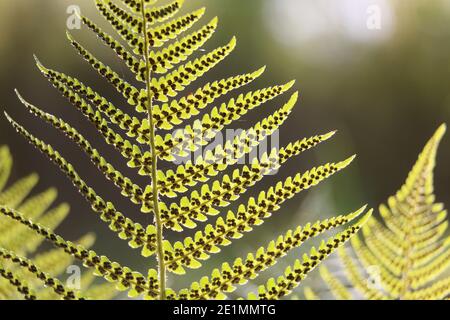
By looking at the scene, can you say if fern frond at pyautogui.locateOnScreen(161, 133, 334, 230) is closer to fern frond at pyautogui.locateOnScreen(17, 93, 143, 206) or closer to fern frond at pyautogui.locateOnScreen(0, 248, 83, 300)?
fern frond at pyautogui.locateOnScreen(17, 93, 143, 206)

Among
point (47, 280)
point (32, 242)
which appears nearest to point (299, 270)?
point (47, 280)

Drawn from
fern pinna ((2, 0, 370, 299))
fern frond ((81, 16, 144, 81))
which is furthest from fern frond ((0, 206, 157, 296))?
fern frond ((81, 16, 144, 81))

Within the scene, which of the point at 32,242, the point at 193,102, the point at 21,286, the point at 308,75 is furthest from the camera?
the point at 308,75

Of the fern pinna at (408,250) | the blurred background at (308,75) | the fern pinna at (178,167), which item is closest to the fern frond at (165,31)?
the fern pinna at (178,167)

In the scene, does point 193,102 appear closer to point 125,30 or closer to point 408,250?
point 125,30

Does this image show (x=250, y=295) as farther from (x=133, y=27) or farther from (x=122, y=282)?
(x=133, y=27)

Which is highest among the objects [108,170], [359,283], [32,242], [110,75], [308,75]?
[308,75]
